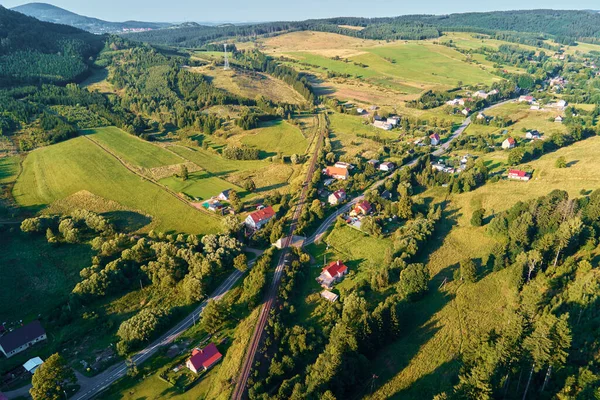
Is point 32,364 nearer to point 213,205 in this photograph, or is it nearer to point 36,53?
point 213,205

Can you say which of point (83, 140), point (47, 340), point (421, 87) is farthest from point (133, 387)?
point (421, 87)

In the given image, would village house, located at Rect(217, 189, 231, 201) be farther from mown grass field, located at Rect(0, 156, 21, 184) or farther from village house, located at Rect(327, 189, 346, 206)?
mown grass field, located at Rect(0, 156, 21, 184)

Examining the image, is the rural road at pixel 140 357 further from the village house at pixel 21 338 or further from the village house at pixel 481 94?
the village house at pixel 481 94

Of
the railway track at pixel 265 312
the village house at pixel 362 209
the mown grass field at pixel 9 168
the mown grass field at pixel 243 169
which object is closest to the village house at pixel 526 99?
the mown grass field at pixel 243 169

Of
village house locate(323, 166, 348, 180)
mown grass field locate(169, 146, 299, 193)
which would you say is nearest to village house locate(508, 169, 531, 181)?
village house locate(323, 166, 348, 180)

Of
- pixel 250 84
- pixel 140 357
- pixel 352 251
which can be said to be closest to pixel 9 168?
pixel 140 357

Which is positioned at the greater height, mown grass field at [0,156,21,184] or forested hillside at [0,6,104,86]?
forested hillside at [0,6,104,86]
